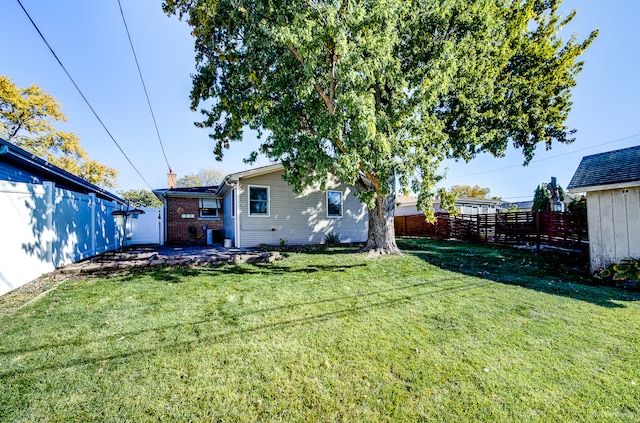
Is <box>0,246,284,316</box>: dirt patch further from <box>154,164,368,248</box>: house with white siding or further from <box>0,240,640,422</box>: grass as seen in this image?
<box>154,164,368,248</box>: house with white siding

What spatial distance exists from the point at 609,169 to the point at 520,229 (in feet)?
17.7

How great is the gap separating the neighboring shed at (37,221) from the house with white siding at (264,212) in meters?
4.64

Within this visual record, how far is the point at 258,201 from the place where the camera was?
38.9ft

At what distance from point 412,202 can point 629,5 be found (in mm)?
20509

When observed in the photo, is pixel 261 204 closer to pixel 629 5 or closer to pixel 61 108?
pixel 629 5

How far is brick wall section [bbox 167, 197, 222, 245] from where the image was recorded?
14.6m

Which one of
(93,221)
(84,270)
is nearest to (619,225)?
(84,270)

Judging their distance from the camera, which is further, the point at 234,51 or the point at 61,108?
the point at 61,108

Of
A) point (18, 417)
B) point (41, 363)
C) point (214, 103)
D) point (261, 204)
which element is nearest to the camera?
point (18, 417)

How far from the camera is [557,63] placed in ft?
36.6

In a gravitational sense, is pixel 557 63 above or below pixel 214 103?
above

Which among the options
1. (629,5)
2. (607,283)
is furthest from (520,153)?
(607,283)

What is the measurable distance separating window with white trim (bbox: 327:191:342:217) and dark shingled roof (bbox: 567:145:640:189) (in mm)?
8612

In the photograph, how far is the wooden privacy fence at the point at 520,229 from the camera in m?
10.2
